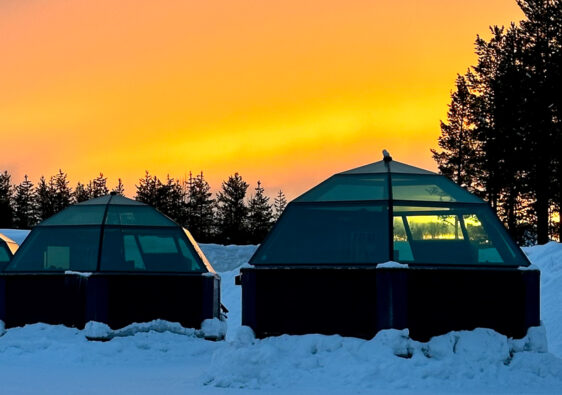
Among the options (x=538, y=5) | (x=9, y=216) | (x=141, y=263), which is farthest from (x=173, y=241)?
(x=9, y=216)

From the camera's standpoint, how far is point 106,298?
73.3 ft

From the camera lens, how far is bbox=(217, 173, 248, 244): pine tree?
114m

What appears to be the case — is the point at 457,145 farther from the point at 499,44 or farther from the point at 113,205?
the point at 113,205

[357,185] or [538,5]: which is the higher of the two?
[538,5]

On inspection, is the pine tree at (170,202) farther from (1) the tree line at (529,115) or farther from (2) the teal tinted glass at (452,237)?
(2) the teal tinted glass at (452,237)

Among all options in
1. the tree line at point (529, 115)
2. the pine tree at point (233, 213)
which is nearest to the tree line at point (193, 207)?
the pine tree at point (233, 213)

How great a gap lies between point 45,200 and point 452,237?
119069mm

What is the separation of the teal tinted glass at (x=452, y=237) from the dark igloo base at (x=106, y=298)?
691cm

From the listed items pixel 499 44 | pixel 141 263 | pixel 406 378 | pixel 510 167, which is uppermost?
pixel 499 44

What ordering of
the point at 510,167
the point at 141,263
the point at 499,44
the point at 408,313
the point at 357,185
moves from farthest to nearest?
the point at 499,44, the point at 510,167, the point at 141,263, the point at 357,185, the point at 408,313

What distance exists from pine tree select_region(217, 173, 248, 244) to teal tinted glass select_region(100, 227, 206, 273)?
88.0 meters

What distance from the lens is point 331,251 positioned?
688 inches

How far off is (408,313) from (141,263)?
9.25 m

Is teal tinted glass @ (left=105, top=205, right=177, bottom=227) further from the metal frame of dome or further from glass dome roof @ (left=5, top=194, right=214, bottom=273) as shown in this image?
the metal frame of dome
